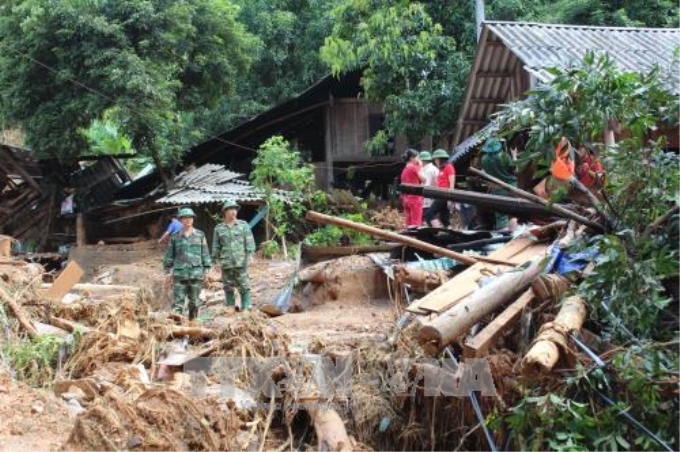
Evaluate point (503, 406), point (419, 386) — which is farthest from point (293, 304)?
point (503, 406)

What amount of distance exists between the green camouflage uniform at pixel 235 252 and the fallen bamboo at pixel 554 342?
528 cm

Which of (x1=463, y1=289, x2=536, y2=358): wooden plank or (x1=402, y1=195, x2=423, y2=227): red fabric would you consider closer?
(x1=463, y1=289, x2=536, y2=358): wooden plank

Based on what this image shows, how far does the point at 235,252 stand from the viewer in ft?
32.7

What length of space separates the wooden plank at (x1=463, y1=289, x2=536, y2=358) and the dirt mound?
1.94 metres

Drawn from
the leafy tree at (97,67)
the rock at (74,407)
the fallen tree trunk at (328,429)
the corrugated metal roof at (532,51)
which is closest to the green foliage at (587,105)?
the fallen tree trunk at (328,429)

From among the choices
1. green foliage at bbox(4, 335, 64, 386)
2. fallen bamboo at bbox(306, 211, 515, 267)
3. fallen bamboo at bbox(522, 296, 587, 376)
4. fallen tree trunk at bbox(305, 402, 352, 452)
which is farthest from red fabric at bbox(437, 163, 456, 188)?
fallen bamboo at bbox(522, 296, 587, 376)

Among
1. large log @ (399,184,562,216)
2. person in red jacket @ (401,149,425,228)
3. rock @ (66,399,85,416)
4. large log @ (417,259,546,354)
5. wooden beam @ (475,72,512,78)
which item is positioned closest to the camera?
large log @ (417,259,546,354)

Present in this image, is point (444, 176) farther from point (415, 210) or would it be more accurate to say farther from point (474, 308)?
point (474, 308)

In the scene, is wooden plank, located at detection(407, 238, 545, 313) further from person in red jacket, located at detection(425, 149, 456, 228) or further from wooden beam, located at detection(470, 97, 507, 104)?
wooden beam, located at detection(470, 97, 507, 104)

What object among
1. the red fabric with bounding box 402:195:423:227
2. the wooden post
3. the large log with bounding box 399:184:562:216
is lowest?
the wooden post

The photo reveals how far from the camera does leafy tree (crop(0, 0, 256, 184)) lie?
1661 centimetres

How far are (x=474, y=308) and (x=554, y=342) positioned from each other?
920mm

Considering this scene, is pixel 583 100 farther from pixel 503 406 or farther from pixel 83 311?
pixel 83 311

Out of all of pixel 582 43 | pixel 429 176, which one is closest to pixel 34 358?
pixel 429 176
